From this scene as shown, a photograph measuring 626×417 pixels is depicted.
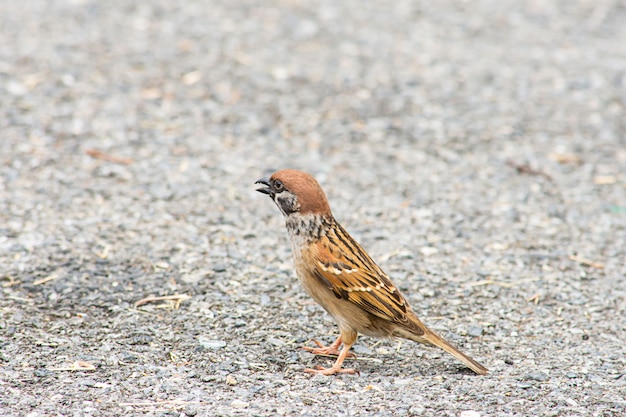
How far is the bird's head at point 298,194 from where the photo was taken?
580 centimetres

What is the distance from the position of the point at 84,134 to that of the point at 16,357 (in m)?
3.94

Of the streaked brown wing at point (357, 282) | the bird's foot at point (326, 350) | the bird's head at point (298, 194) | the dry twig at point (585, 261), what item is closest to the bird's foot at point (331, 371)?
the bird's foot at point (326, 350)

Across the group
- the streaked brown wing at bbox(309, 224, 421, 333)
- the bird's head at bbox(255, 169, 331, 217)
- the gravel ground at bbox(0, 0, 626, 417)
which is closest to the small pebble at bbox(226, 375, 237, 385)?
the gravel ground at bbox(0, 0, 626, 417)

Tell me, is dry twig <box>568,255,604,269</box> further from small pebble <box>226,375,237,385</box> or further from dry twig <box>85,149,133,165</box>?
dry twig <box>85,149,133,165</box>

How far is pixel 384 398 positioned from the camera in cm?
514

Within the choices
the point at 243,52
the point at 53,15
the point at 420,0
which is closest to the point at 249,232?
the point at 243,52

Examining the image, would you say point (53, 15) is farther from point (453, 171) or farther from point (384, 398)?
point (384, 398)

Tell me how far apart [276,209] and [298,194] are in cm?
232

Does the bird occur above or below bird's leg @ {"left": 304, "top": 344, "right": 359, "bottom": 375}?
above

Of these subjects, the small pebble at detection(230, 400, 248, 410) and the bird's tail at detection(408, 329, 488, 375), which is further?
the bird's tail at detection(408, 329, 488, 375)

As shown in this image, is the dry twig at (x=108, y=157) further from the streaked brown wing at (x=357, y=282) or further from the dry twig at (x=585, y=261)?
the dry twig at (x=585, y=261)

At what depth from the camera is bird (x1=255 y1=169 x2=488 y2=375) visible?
5594mm

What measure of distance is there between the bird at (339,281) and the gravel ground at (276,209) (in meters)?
0.23

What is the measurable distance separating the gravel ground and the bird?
0.23 m
